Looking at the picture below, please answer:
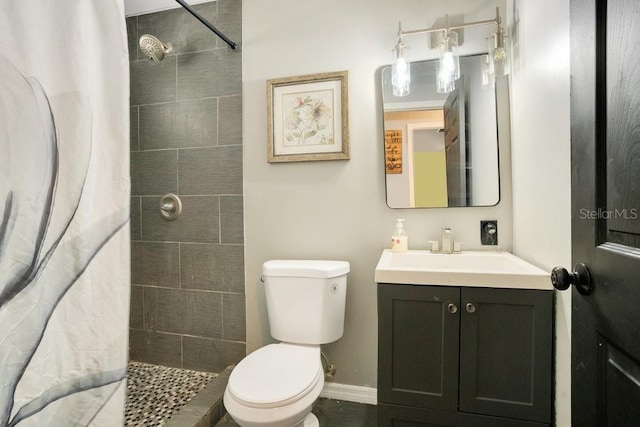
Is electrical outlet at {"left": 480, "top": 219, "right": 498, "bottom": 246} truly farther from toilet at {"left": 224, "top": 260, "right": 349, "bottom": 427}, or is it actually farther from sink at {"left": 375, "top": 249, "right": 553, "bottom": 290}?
toilet at {"left": 224, "top": 260, "right": 349, "bottom": 427}

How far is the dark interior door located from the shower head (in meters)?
1.91

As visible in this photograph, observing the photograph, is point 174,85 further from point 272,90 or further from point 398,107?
point 398,107

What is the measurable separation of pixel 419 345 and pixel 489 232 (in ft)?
2.52

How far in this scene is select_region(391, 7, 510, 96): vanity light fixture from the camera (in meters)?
1.45

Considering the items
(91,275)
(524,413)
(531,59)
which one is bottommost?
(524,413)

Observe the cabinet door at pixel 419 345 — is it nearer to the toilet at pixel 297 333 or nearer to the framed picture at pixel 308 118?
the toilet at pixel 297 333

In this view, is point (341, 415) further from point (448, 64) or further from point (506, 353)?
point (448, 64)

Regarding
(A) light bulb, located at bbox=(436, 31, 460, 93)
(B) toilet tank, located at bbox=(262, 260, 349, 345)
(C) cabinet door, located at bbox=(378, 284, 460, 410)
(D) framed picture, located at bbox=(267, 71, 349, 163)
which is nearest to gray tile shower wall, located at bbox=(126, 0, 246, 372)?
(D) framed picture, located at bbox=(267, 71, 349, 163)

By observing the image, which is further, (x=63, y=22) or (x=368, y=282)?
(x=368, y=282)

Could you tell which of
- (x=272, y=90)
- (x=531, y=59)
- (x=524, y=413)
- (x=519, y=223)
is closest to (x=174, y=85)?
(x=272, y=90)

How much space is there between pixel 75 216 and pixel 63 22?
1.54 ft

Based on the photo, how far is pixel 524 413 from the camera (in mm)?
1043

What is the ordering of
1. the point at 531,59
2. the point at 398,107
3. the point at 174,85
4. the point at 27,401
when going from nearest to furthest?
the point at 27,401
the point at 531,59
the point at 398,107
the point at 174,85

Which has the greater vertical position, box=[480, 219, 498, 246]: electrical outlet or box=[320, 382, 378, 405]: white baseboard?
box=[480, 219, 498, 246]: electrical outlet
